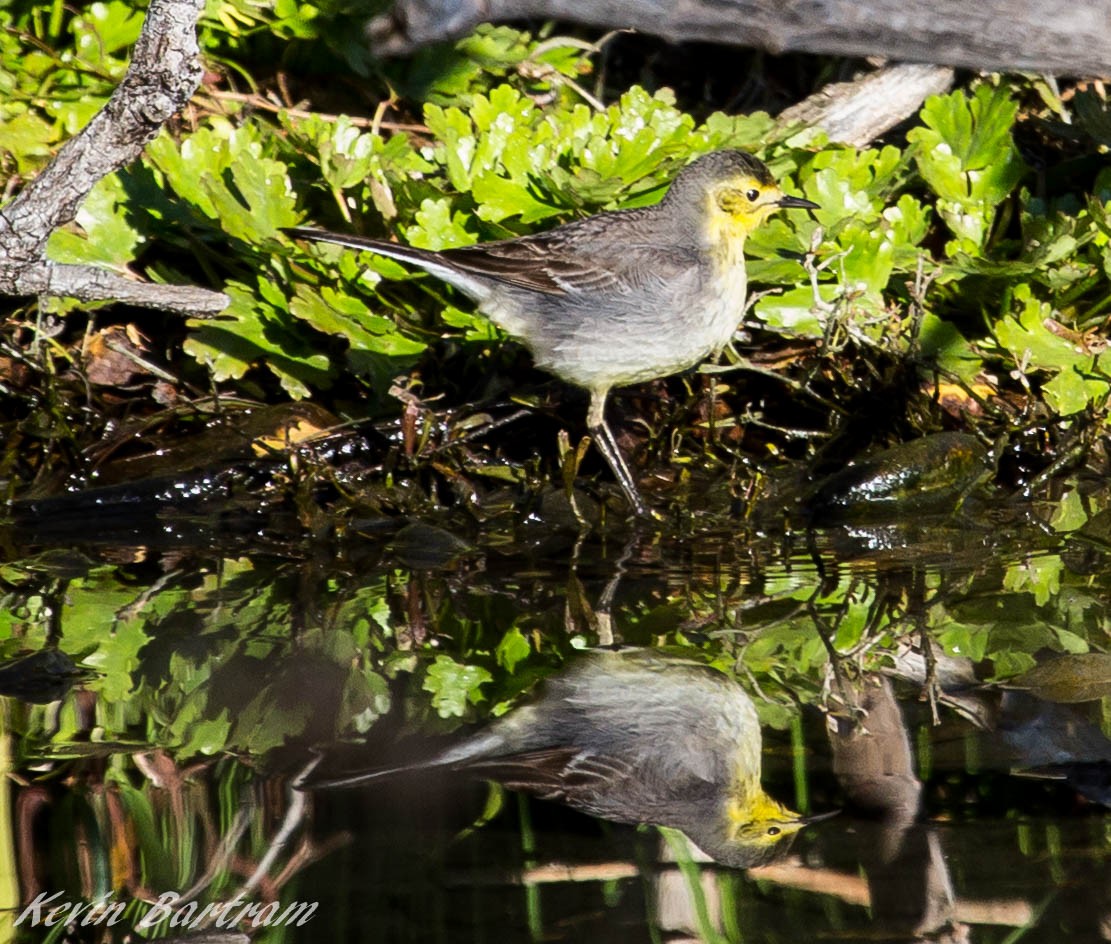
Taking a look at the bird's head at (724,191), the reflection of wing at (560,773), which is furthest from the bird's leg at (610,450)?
the reflection of wing at (560,773)

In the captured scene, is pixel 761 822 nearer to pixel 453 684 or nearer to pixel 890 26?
pixel 453 684

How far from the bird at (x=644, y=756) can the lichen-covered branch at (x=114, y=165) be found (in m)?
1.97

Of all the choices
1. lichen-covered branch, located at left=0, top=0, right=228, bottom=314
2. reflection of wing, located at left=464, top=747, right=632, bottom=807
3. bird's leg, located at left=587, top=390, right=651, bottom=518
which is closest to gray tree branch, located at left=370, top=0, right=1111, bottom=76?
lichen-covered branch, located at left=0, top=0, right=228, bottom=314

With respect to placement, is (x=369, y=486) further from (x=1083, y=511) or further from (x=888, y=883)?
(x=888, y=883)

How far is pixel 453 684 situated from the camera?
12.0 feet

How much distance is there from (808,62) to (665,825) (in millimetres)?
5166

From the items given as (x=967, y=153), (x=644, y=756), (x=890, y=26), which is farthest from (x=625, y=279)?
(x=644, y=756)

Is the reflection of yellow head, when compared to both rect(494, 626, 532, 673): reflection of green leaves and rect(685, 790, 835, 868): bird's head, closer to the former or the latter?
rect(685, 790, 835, 868): bird's head

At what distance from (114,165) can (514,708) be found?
2284 millimetres

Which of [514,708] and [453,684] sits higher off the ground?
[453,684]

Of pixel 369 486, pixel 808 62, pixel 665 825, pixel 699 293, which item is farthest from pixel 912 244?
pixel 665 825

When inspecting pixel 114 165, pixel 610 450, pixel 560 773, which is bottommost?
pixel 560 773

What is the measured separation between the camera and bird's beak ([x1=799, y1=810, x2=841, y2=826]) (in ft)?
9.42

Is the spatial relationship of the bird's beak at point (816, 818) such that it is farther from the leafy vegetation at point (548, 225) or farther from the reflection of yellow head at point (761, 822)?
the leafy vegetation at point (548, 225)
